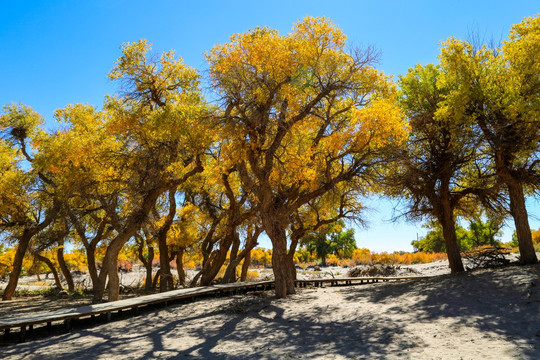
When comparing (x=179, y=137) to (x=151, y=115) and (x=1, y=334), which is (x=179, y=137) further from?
(x=1, y=334)

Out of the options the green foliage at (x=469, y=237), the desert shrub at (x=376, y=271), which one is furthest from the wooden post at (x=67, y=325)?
the green foliage at (x=469, y=237)

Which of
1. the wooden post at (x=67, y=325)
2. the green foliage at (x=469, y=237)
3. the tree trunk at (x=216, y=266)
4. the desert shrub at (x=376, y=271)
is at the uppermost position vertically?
the green foliage at (x=469, y=237)

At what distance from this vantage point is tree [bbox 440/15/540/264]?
11.4 metres

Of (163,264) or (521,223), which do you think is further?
(163,264)

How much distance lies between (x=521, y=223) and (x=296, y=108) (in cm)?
851

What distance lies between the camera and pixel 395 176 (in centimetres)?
1417

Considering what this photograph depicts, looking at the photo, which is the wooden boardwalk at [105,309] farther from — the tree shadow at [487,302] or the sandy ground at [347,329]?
the tree shadow at [487,302]

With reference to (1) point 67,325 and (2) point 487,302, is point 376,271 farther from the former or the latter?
(1) point 67,325

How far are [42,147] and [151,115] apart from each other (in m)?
6.47

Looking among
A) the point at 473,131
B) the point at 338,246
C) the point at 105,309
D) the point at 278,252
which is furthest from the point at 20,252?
the point at 338,246

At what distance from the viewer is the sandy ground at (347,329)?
22.0 ft

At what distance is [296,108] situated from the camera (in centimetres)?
1226

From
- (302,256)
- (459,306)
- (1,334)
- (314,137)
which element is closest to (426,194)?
(314,137)

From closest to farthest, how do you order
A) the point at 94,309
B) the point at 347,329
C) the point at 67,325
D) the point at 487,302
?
the point at 347,329
the point at 487,302
the point at 67,325
the point at 94,309
